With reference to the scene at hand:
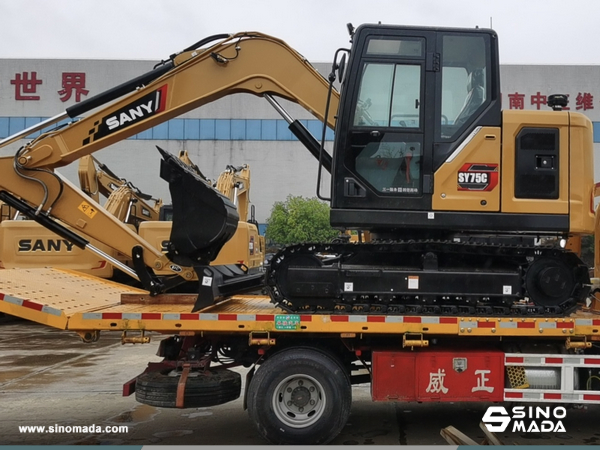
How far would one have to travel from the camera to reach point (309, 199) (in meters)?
39.4

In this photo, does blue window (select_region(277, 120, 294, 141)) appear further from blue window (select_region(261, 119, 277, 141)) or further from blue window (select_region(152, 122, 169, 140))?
blue window (select_region(152, 122, 169, 140))

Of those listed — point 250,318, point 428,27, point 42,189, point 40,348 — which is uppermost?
point 428,27

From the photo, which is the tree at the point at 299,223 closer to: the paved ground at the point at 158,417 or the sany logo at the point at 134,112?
the paved ground at the point at 158,417

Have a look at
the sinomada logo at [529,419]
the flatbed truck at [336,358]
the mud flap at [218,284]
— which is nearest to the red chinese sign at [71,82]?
the mud flap at [218,284]

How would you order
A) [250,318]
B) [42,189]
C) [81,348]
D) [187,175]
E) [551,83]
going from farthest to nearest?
1. [551,83]
2. [81,348]
3. [42,189]
4. [187,175]
5. [250,318]

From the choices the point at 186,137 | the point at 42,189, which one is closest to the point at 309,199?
the point at 186,137

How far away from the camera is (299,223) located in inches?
1462

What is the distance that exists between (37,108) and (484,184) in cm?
3854

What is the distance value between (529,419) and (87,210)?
5350 millimetres

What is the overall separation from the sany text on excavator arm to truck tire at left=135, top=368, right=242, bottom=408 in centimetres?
131

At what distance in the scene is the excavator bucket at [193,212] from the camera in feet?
21.4

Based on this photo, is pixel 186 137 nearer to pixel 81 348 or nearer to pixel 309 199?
pixel 309 199

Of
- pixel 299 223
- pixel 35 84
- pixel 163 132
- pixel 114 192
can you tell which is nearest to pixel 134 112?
pixel 114 192

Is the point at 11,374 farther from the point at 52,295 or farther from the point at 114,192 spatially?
the point at 114,192
